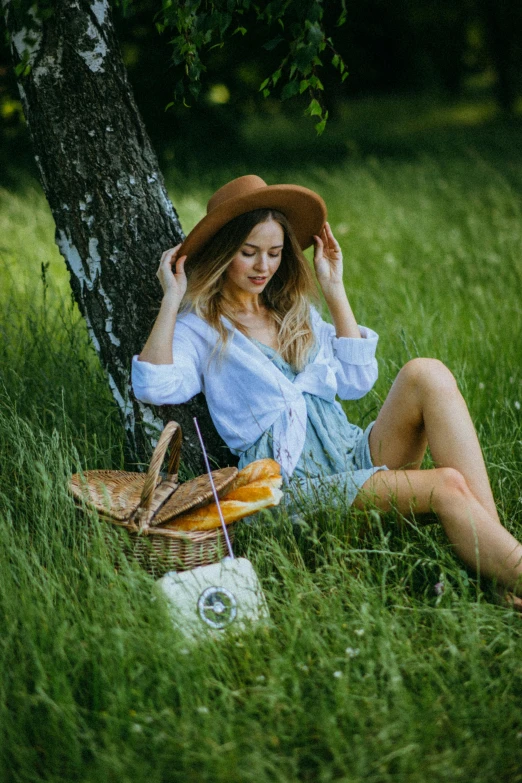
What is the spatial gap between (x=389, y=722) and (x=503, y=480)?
1416mm

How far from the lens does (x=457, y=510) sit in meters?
2.55

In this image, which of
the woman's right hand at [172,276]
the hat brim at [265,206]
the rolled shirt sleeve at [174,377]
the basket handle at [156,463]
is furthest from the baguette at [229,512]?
the hat brim at [265,206]

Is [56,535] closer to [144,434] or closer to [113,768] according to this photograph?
[144,434]

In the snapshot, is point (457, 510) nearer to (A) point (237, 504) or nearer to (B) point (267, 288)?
(A) point (237, 504)

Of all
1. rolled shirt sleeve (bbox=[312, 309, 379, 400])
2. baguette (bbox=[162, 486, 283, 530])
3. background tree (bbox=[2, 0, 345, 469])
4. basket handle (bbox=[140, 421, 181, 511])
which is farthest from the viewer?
rolled shirt sleeve (bbox=[312, 309, 379, 400])

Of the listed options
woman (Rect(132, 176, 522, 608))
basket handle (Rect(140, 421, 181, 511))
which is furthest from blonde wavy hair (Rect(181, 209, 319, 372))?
basket handle (Rect(140, 421, 181, 511))

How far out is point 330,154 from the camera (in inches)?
521

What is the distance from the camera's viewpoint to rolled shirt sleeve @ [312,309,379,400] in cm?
314

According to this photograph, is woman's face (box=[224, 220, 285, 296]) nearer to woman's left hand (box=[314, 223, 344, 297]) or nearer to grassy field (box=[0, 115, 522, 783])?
woman's left hand (box=[314, 223, 344, 297])

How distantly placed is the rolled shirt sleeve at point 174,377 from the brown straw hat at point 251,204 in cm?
34

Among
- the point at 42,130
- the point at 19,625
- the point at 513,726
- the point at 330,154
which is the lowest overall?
the point at 513,726

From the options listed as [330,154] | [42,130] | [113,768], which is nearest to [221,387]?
[42,130]

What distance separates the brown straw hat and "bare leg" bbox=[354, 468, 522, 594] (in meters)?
1.06

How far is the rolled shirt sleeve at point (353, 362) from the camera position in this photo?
124 inches
